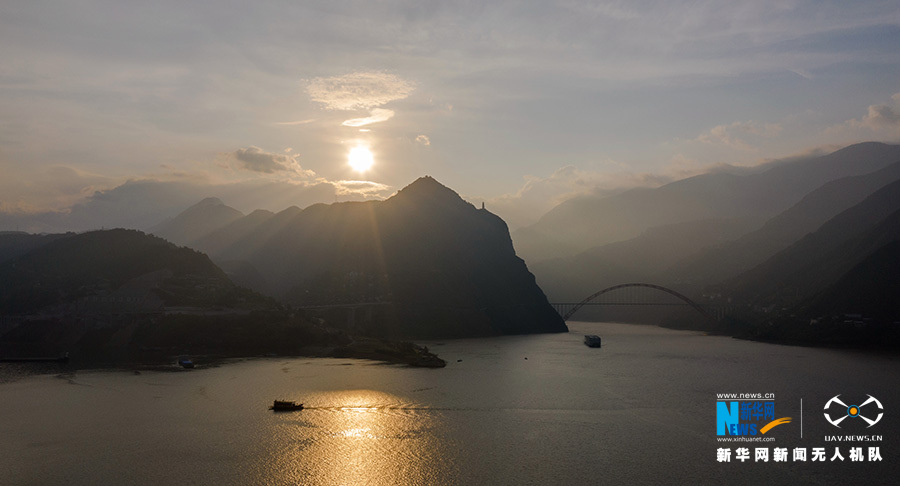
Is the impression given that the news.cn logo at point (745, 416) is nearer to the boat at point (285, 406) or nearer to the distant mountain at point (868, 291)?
the boat at point (285, 406)

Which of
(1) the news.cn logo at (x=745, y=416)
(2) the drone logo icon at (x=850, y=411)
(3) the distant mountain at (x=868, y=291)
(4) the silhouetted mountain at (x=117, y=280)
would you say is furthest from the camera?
(3) the distant mountain at (x=868, y=291)

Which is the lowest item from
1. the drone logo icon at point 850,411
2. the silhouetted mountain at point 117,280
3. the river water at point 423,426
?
the river water at point 423,426

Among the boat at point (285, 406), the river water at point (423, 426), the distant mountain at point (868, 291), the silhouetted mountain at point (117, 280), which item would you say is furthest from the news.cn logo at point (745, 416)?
the silhouetted mountain at point (117, 280)

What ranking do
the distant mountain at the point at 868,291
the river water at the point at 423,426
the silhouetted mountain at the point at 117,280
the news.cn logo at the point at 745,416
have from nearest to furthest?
the river water at the point at 423,426 → the news.cn logo at the point at 745,416 → the silhouetted mountain at the point at 117,280 → the distant mountain at the point at 868,291

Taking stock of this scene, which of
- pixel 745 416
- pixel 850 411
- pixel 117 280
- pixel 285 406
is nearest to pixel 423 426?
pixel 285 406

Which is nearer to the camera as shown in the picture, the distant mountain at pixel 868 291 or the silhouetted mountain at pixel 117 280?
the silhouetted mountain at pixel 117 280

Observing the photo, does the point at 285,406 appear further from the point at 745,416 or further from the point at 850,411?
the point at 850,411

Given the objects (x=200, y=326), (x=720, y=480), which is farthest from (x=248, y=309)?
(x=720, y=480)

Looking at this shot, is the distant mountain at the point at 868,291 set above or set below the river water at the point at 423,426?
above
